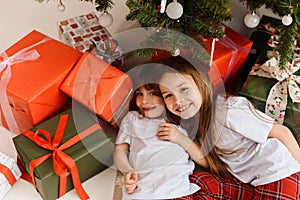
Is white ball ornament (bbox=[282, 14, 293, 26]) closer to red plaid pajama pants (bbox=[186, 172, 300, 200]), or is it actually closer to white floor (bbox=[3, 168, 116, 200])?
red plaid pajama pants (bbox=[186, 172, 300, 200])

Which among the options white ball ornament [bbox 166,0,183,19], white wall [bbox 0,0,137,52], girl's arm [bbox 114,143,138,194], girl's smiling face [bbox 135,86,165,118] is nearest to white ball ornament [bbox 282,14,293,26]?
white ball ornament [bbox 166,0,183,19]

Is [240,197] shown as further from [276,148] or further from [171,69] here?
[171,69]

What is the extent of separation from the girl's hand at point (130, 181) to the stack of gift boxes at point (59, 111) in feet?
0.27

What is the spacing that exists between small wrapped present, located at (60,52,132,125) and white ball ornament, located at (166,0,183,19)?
0.24 m

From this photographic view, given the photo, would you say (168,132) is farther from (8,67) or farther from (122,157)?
(8,67)

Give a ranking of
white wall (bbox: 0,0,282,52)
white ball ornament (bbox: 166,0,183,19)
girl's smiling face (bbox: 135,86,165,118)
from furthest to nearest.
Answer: white wall (bbox: 0,0,282,52) < girl's smiling face (bbox: 135,86,165,118) < white ball ornament (bbox: 166,0,183,19)

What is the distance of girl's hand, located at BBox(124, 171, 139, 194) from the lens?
106cm

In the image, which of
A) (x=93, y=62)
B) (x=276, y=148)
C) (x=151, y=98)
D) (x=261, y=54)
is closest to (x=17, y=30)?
(x=93, y=62)

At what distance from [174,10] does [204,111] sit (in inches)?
12.2

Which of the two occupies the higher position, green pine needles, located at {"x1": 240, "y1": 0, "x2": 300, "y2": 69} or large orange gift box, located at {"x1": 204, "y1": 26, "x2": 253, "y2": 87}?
green pine needles, located at {"x1": 240, "y1": 0, "x2": 300, "y2": 69}

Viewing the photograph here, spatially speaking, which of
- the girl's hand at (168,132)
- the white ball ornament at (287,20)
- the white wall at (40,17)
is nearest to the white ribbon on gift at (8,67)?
the white wall at (40,17)

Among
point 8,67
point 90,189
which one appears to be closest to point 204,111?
point 90,189

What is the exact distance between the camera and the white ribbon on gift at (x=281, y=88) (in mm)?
1154

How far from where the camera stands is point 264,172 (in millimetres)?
1076
